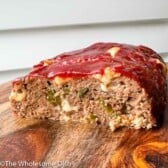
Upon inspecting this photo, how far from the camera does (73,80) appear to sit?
136 centimetres

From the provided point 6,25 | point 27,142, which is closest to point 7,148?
point 27,142

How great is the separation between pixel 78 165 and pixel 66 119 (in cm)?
32

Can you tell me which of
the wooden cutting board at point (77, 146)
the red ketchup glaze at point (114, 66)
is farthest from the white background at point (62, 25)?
the wooden cutting board at point (77, 146)

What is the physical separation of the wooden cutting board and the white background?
0.94 m

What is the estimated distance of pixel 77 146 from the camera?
4.03 ft

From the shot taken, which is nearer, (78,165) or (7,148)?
(78,165)

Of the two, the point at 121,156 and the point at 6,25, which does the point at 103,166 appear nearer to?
the point at 121,156

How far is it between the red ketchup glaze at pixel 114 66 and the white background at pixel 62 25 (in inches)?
32.6

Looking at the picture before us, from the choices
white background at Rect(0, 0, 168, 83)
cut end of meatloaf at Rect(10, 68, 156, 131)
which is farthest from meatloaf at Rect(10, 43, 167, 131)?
white background at Rect(0, 0, 168, 83)

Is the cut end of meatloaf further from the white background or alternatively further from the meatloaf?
the white background

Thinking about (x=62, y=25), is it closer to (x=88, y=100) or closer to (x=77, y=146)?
(x=88, y=100)

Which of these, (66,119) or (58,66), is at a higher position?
(58,66)

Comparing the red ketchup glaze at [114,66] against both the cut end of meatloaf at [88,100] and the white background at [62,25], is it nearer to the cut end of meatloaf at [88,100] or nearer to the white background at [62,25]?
the cut end of meatloaf at [88,100]

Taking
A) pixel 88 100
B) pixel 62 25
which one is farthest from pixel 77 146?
pixel 62 25
